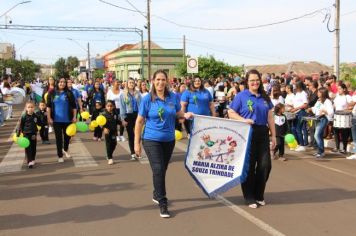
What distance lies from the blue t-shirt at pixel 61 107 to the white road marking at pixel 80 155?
104 centimetres

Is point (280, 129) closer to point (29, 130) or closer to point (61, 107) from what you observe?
point (61, 107)

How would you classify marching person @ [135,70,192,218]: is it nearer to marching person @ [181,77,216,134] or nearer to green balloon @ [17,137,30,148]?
marching person @ [181,77,216,134]

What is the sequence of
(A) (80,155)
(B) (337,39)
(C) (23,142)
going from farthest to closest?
(B) (337,39)
(A) (80,155)
(C) (23,142)

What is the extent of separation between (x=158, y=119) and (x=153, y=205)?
1339 mm

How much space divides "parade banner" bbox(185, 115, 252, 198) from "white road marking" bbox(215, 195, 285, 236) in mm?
263

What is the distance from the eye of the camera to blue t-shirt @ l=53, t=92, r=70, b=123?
1061 centimetres

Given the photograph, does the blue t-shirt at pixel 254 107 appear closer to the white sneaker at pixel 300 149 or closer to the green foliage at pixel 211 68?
the white sneaker at pixel 300 149

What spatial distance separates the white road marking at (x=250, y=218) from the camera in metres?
5.58

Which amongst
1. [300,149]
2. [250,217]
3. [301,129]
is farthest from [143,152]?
[250,217]

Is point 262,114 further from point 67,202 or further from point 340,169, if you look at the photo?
point 340,169

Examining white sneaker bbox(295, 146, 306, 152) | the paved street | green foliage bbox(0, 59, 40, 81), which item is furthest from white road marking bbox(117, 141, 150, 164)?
green foliage bbox(0, 59, 40, 81)

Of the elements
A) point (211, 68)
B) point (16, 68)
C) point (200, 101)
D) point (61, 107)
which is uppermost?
point (16, 68)

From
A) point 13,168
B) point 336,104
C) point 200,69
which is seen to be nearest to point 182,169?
point 13,168

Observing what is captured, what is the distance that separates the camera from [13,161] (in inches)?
451
